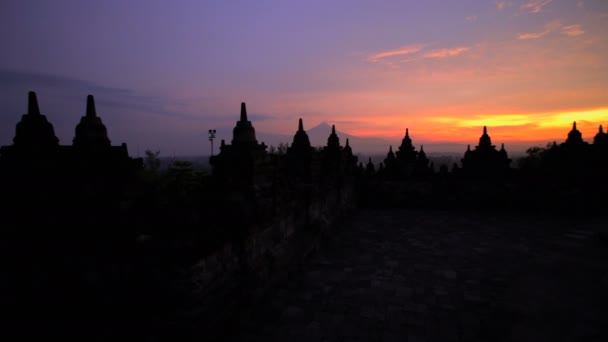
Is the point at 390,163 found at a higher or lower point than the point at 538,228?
higher

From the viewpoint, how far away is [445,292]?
667 centimetres

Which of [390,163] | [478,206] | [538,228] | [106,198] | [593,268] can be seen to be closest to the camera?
[106,198]

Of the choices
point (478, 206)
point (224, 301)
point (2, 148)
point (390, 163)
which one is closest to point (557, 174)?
point (478, 206)

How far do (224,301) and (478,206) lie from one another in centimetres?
1555

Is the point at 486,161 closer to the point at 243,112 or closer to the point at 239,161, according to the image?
the point at 243,112

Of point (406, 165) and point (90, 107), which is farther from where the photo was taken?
point (406, 165)

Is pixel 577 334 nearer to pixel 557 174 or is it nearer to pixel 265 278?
pixel 265 278

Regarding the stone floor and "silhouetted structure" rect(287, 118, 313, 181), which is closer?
the stone floor

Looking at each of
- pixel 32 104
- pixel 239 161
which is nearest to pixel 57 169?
pixel 32 104

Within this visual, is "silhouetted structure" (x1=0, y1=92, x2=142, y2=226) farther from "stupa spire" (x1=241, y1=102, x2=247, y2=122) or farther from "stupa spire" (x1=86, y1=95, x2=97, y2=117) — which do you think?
"stupa spire" (x1=241, y1=102, x2=247, y2=122)

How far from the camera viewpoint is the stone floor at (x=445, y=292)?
17.2 ft

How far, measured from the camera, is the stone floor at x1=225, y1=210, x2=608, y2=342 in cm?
525

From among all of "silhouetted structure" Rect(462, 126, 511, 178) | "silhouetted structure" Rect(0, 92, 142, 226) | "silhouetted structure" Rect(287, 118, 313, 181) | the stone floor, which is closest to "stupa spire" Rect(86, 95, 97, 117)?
"silhouetted structure" Rect(0, 92, 142, 226)

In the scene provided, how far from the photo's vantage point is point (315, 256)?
30.1ft
